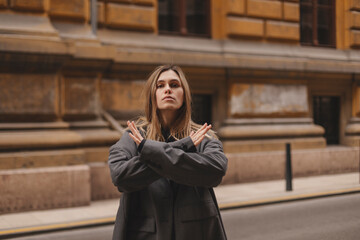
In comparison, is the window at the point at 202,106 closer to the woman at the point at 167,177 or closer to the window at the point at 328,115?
the window at the point at 328,115

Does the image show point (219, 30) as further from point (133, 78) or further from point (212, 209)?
→ point (212, 209)

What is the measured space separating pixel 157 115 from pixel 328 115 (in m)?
12.0

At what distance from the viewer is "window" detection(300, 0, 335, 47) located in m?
12.9

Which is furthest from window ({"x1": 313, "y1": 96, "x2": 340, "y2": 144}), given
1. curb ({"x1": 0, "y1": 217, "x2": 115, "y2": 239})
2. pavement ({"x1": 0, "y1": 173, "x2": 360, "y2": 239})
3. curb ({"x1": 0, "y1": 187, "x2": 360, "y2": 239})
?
curb ({"x1": 0, "y1": 217, "x2": 115, "y2": 239})

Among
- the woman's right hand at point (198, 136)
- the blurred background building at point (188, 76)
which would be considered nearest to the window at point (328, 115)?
the blurred background building at point (188, 76)

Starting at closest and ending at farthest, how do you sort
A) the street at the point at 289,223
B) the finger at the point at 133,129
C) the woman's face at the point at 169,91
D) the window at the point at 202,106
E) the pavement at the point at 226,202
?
the finger at the point at 133,129 → the woman's face at the point at 169,91 → the street at the point at 289,223 → the pavement at the point at 226,202 → the window at the point at 202,106

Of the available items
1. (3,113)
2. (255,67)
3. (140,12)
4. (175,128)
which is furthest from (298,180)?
(175,128)

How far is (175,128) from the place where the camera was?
241 centimetres

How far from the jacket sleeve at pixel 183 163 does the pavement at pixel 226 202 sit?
16.2 ft

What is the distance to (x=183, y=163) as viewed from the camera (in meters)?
2.09

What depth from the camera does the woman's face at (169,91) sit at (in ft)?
7.56

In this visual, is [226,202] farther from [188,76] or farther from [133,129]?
[133,129]

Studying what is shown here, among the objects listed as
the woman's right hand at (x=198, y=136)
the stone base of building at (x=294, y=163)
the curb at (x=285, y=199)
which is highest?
the woman's right hand at (x=198, y=136)

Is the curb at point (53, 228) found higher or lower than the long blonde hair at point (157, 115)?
lower
